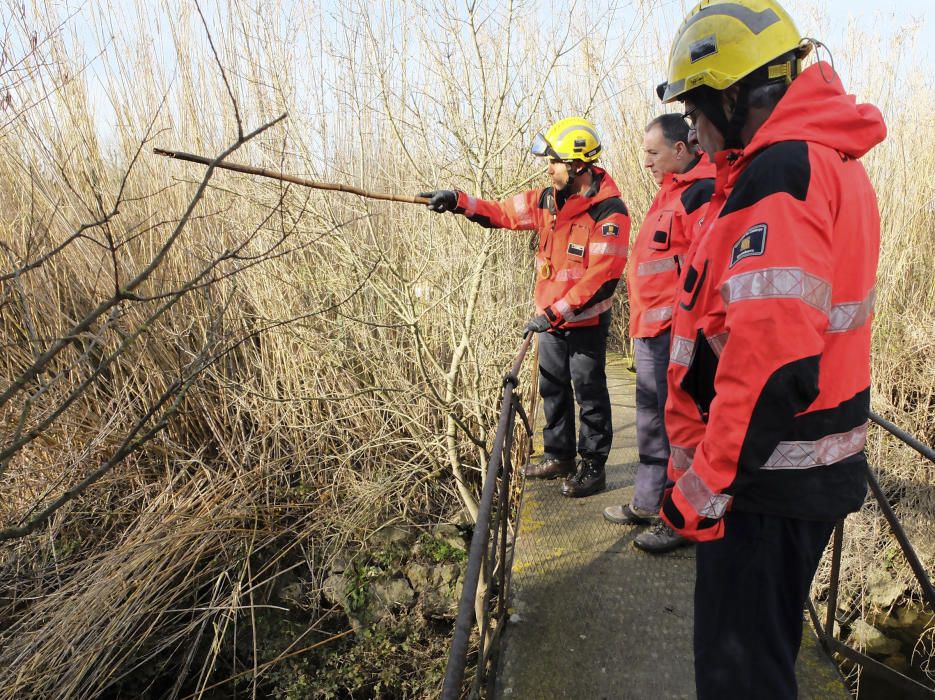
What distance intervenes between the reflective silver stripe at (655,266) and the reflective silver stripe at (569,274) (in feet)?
1.64

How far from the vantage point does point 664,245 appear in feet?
8.35

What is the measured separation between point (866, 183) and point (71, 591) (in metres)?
4.68

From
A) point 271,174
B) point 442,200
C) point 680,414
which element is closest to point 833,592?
point 680,414

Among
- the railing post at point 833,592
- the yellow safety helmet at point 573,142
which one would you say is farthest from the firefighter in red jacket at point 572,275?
the railing post at point 833,592

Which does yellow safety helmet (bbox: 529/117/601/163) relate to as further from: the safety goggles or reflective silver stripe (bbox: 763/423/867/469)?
reflective silver stripe (bbox: 763/423/867/469)

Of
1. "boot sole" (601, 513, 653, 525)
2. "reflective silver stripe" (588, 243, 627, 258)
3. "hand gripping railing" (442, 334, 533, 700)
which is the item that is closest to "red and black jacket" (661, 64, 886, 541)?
"hand gripping railing" (442, 334, 533, 700)

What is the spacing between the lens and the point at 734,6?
1376 mm

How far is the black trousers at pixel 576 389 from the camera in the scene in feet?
10.6

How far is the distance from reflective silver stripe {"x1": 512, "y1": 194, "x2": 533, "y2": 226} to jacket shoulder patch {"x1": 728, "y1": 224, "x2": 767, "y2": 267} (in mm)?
2286

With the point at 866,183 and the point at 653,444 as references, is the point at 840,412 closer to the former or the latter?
the point at 866,183

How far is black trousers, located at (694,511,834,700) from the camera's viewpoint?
52.9 inches

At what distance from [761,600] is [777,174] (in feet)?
3.10

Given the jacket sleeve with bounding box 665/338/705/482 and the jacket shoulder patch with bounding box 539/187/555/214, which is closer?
the jacket sleeve with bounding box 665/338/705/482

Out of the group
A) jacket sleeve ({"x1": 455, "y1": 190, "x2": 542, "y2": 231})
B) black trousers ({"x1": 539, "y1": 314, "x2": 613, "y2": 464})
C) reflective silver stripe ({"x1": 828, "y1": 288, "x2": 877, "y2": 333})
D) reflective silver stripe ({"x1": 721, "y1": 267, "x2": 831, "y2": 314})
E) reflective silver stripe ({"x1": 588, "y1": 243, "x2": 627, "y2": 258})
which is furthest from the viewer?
jacket sleeve ({"x1": 455, "y1": 190, "x2": 542, "y2": 231})
